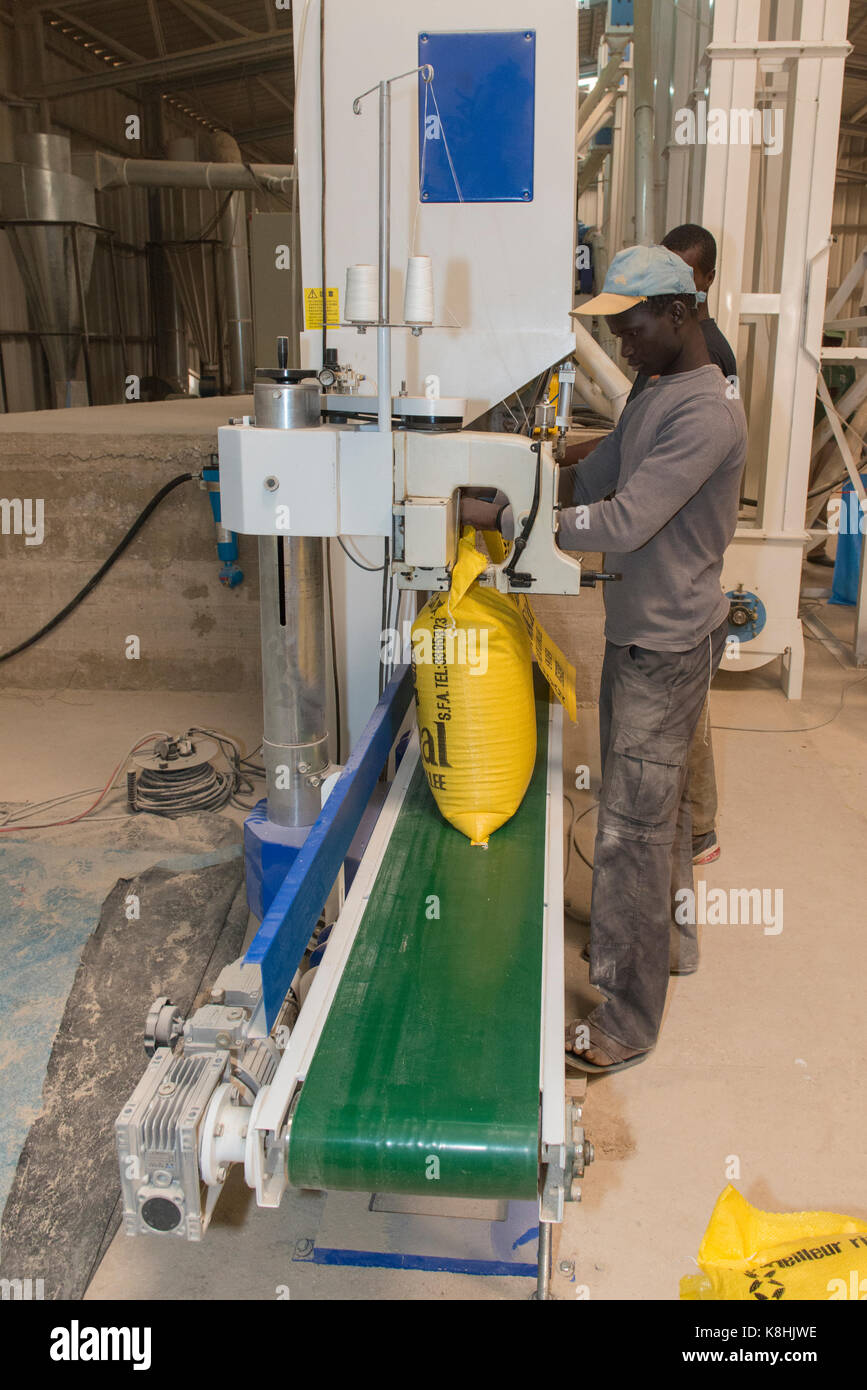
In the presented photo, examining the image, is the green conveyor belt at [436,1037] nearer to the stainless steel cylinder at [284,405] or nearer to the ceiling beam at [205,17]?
the stainless steel cylinder at [284,405]

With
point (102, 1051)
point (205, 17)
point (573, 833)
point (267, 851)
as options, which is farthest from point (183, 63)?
point (102, 1051)

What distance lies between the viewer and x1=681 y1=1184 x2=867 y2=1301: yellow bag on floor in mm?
1427

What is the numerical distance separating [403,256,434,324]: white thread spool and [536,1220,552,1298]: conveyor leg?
4.59ft

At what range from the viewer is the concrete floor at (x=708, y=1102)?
5.42 feet

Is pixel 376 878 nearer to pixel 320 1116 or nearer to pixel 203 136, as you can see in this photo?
pixel 320 1116

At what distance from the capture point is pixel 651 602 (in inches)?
77.0

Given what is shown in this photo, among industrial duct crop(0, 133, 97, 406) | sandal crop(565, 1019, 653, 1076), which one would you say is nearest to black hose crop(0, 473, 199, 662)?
sandal crop(565, 1019, 653, 1076)

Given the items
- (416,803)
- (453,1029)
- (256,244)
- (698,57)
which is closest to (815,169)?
(698,57)

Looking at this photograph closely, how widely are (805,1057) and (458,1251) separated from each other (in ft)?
2.98

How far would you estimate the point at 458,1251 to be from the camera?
1.66 meters

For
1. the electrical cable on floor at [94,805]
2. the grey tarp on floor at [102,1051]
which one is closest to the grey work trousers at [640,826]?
the grey tarp on floor at [102,1051]

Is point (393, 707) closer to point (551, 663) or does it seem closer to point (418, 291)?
point (551, 663)

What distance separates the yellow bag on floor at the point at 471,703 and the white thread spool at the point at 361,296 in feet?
1.59

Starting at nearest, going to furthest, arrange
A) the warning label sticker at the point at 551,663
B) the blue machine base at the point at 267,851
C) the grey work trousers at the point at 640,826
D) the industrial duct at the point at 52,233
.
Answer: the grey work trousers at the point at 640,826 < the blue machine base at the point at 267,851 < the warning label sticker at the point at 551,663 < the industrial duct at the point at 52,233
